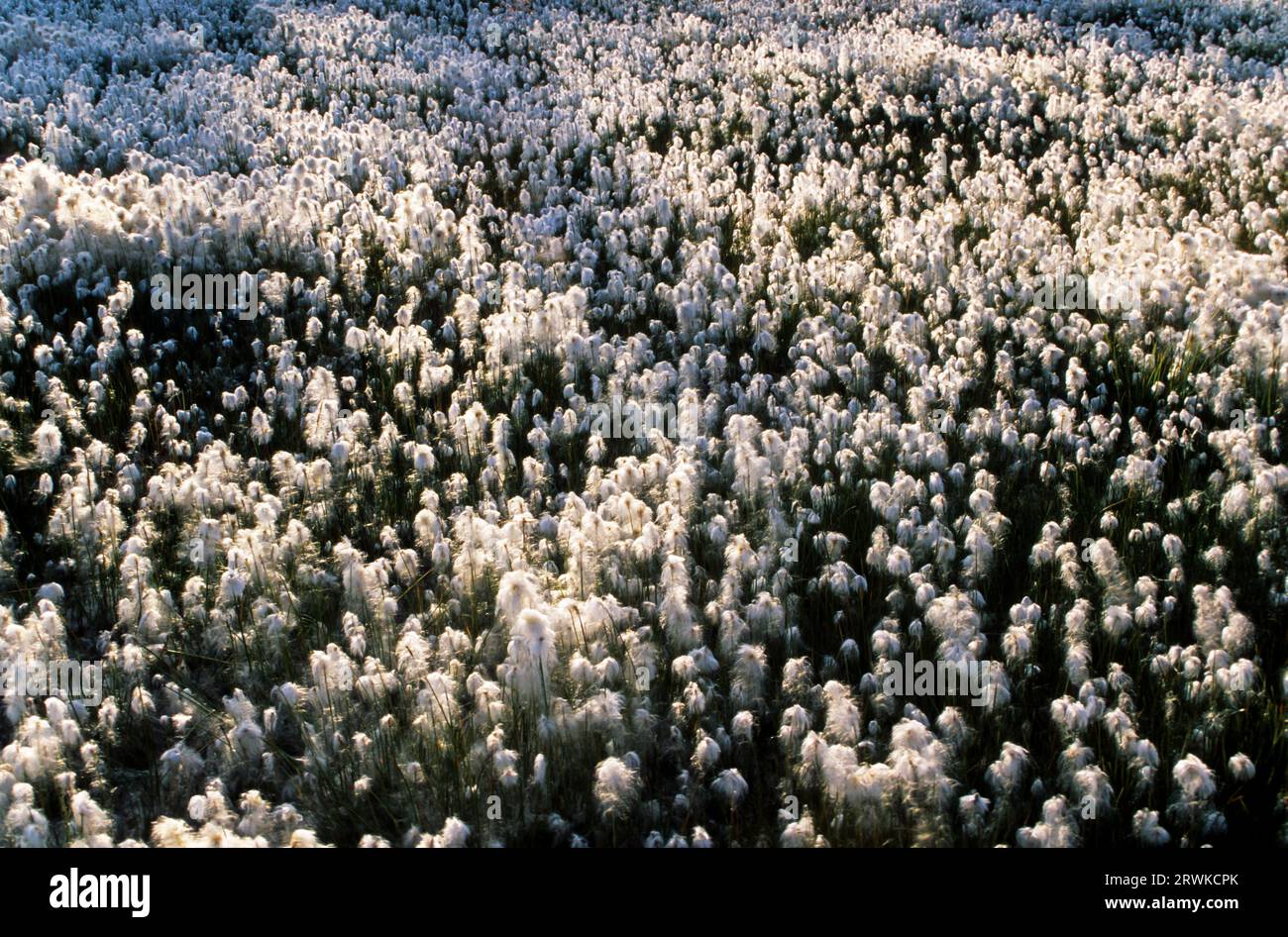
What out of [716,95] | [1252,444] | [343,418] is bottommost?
[1252,444]

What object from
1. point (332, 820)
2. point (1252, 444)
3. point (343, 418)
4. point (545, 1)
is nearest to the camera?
point (332, 820)

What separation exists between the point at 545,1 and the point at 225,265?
14.6 metres

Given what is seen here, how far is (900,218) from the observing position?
10773 millimetres

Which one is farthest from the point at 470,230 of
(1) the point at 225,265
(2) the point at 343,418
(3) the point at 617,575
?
(3) the point at 617,575

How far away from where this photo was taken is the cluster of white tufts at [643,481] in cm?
479

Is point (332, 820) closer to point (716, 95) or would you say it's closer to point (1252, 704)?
point (1252, 704)

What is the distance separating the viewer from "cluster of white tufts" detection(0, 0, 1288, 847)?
4793 mm

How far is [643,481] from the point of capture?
668 centimetres

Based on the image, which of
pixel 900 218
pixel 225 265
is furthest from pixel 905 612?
pixel 225 265
